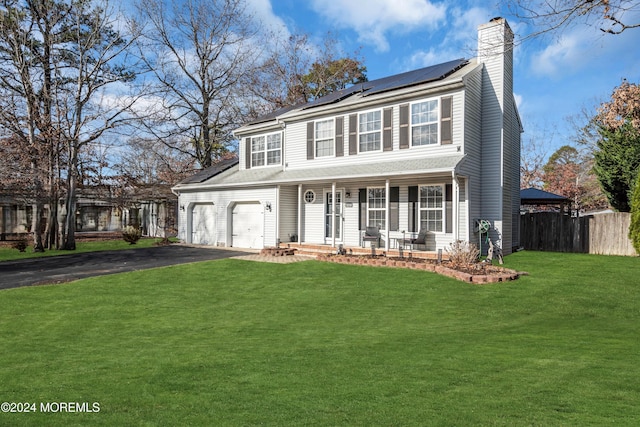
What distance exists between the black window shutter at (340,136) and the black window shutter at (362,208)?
1.73 m

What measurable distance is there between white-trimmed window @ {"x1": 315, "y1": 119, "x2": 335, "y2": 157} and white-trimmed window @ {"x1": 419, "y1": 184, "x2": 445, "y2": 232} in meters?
4.29

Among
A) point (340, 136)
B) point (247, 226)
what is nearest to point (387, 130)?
point (340, 136)

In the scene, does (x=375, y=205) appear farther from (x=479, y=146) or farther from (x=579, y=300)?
(x=579, y=300)

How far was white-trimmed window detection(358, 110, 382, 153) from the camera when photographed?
1395 cm

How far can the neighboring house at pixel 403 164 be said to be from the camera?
488 inches

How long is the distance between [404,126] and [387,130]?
66 cm

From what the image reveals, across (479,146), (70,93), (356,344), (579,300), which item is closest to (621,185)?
(479,146)

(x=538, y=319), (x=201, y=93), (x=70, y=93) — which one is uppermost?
(x=201, y=93)

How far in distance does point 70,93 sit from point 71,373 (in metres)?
19.5

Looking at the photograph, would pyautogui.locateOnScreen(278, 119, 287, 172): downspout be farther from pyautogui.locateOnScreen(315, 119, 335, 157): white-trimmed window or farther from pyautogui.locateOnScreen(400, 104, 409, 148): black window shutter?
pyautogui.locateOnScreen(400, 104, 409, 148): black window shutter

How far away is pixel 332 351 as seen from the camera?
4.62 m

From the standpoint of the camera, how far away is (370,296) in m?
8.14

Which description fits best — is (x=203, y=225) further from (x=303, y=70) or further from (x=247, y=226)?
(x=303, y=70)

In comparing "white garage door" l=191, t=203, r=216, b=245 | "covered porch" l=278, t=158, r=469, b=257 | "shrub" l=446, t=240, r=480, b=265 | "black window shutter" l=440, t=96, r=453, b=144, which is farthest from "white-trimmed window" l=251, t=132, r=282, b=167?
"shrub" l=446, t=240, r=480, b=265
